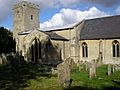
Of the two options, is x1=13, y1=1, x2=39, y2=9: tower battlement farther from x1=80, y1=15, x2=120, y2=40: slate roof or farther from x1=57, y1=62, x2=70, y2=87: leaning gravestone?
x1=57, y1=62, x2=70, y2=87: leaning gravestone

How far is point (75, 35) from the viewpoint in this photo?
42062mm

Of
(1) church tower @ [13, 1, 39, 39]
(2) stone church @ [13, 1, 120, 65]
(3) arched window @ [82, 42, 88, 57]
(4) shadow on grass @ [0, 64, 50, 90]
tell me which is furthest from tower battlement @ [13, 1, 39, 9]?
(4) shadow on grass @ [0, 64, 50, 90]

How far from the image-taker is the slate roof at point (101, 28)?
39.4m

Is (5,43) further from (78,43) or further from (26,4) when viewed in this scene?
(78,43)

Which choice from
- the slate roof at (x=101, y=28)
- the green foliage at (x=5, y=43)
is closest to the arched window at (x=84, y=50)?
the slate roof at (x=101, y=28)

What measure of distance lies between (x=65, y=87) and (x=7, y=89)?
A: 387 centimetres

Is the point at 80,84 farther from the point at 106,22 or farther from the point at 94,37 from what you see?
the point at 106,22

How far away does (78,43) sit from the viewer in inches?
1661

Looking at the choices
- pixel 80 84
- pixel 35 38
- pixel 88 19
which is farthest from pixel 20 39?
pixel 80 84

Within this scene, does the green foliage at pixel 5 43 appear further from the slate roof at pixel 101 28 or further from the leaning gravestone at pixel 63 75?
the leaning gravestone at pixel 63 75

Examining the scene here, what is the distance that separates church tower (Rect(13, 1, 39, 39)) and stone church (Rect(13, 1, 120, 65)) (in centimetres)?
1084

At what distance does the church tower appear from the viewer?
177ft

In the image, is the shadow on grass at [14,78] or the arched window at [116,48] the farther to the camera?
the arched window at [116,48]

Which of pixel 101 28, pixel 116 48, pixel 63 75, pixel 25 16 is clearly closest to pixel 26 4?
pixel 25 16
